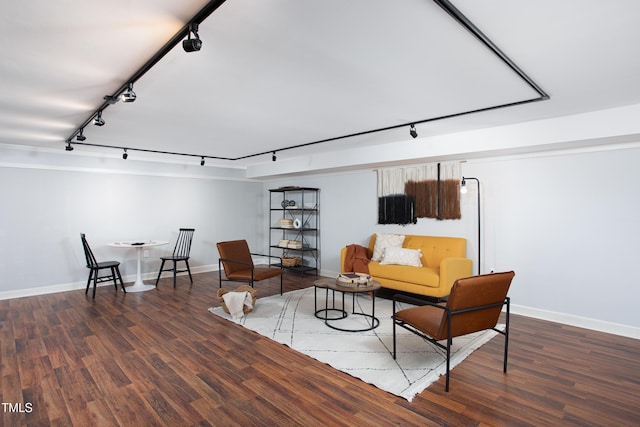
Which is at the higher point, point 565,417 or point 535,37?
point 535,37

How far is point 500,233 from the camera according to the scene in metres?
4.66

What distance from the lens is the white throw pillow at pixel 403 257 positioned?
5.02 meters

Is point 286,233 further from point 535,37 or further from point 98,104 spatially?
point 535,37

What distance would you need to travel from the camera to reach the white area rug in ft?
9.08

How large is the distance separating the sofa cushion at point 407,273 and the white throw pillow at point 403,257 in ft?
0.34

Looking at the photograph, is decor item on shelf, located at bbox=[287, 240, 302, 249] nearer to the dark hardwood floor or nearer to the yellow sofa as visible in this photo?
the yellow sofa

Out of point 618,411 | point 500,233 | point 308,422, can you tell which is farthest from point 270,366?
point 500,233

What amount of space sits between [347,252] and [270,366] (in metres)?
2.76

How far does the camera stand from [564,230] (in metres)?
4.15

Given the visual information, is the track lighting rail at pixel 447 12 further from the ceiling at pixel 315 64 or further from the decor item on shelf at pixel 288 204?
the decor item on shelf at pixel 288 204

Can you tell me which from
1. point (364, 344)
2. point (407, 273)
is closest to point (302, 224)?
point (407, 273)

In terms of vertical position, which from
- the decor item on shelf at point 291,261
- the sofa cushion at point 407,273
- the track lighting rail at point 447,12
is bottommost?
the decor item on shelf at point 291,261

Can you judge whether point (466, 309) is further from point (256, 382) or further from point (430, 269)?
point (430, 269)

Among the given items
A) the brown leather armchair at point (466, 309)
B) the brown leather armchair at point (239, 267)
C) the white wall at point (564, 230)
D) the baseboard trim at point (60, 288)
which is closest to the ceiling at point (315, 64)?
the white wall at point (564, 230)
